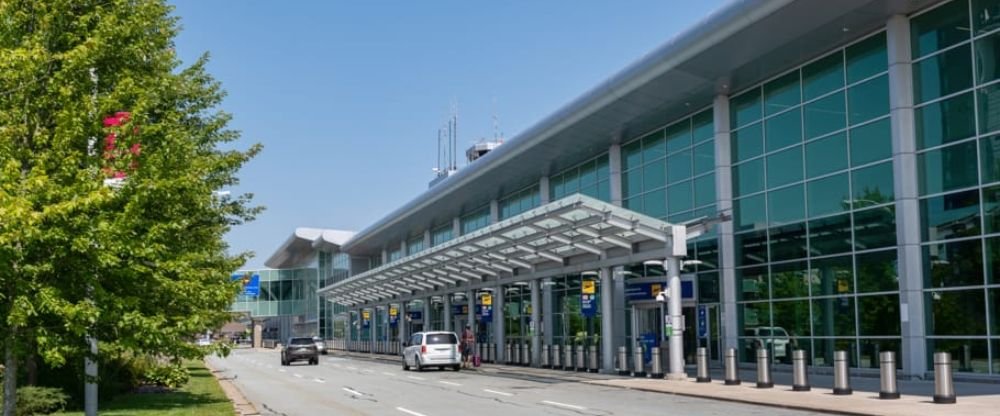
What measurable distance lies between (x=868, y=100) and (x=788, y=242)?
213 inches

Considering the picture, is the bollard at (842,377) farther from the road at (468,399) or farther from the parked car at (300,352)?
the parked car at (300,352)

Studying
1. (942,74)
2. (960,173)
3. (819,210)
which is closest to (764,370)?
(960,173)

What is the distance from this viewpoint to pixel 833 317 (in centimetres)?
2953

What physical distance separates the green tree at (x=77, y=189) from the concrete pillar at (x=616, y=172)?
2784 cm

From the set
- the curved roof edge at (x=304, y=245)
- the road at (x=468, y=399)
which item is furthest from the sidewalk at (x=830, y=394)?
the curved roof edge at (x=304, y=245)

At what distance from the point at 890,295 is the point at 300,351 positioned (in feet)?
113

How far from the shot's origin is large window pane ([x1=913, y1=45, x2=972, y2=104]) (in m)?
25.2

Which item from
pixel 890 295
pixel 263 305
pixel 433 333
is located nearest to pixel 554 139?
pixel 433 333

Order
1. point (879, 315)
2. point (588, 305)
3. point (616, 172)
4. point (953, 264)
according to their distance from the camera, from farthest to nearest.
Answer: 1. point (616, 172)
2. point (588, 305)
3. point (879, 315)
4. point (953, 264)

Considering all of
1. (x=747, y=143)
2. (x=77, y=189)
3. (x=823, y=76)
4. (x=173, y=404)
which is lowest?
(x=173, y=404)

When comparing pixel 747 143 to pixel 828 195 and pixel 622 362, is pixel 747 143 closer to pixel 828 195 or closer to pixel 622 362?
pixel 828 195

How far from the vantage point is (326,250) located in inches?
4190

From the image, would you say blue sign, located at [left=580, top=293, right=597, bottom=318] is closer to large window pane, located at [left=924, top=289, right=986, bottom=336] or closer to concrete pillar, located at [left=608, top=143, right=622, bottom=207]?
concrete pillar, located at [left=608, top=143, right=622, bottom=207]

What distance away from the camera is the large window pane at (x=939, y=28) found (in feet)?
82.8
